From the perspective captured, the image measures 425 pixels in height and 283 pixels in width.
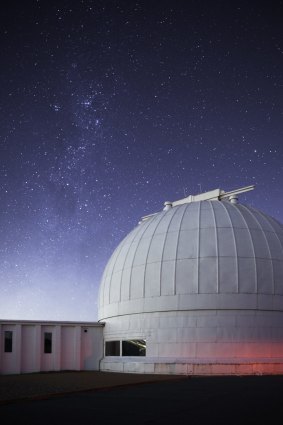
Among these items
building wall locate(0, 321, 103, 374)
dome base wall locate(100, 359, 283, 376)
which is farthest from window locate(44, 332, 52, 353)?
dome base wall locate(100, 359, 283, 376)

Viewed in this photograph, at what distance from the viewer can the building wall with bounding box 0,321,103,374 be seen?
28716mm

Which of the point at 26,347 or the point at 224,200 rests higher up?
the point at 224,200

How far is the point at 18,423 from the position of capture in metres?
9.27

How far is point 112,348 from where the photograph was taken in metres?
30.0

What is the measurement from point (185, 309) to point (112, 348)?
610cm

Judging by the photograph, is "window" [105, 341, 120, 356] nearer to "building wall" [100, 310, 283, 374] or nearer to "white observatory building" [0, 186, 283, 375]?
"white observatory building" [0, 186, 283, 375]

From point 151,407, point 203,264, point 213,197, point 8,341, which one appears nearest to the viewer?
point 151,407

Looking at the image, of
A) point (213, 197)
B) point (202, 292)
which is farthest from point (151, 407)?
point (213, 197)

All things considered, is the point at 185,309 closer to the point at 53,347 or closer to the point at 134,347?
the point at 134,347

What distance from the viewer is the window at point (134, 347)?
90.8ft

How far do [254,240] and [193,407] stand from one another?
56.5ft

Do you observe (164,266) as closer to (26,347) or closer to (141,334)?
(141,334)

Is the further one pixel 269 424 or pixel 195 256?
pixel 195 256

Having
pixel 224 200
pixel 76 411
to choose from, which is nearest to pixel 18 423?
pixel 76 411
